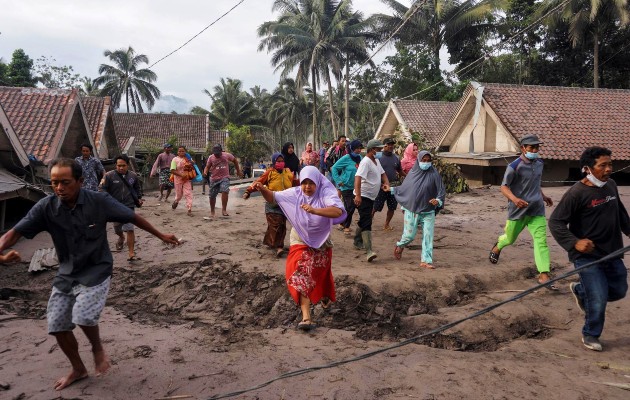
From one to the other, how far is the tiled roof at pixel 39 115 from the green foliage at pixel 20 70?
19.8 metres

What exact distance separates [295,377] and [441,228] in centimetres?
666

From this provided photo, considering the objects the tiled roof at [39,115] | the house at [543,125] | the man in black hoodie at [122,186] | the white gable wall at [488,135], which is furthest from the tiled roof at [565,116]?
the tiled roof at [39,115]

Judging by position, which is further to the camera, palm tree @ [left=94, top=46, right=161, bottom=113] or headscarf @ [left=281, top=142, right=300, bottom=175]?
palm tree @ [left=94, top=46, right=161, bottom=113]

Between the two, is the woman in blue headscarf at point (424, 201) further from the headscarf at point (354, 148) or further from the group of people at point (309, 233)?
the headscarf at point (354, 148)

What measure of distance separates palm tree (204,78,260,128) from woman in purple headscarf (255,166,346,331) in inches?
1760

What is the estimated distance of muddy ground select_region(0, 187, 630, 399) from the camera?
338 centimetres

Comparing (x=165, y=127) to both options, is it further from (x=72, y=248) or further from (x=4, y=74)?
(x=72, y=248)

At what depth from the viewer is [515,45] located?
30656 mm

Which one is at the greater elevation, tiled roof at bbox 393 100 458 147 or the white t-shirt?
tiled roof at bbox 393 100 458 147

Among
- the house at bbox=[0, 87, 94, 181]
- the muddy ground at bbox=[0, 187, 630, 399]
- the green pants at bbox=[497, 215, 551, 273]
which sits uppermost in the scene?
the house at bbox=[0, 87, 94, 181]

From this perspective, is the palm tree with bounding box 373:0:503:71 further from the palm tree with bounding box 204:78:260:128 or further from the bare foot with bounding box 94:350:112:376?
the bare foot with bounding box 94:350:112:376

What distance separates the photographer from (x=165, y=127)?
122 feet

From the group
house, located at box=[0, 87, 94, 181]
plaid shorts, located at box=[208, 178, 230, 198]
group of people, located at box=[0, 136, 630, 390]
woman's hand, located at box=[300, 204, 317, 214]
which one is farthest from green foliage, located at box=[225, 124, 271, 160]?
woman's hand, located at box=[300, 204, 317, 214]

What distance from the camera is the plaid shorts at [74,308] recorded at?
3.24 metres
